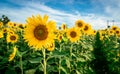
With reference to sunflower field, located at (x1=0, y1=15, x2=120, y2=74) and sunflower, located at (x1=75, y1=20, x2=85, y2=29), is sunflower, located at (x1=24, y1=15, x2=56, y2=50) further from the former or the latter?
sunflower, located at (x1=75, y1=20, x2=85, y2=29)

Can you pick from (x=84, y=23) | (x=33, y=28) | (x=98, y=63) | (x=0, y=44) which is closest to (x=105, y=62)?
(x=98, y=63)

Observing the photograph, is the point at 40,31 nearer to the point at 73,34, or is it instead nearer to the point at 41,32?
the point at 41,32

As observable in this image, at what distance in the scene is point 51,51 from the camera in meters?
4.79

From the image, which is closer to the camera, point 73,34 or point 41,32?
point 41,32

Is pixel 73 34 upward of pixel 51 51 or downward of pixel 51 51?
upward

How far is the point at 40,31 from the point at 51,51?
117 cm

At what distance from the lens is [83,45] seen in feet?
23.0

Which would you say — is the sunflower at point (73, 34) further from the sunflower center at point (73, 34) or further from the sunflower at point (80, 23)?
the sunflower at point (80, 23)

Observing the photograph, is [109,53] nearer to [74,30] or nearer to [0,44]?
[74,30]

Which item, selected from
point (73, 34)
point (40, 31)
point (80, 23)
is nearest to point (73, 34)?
point (73, 34)

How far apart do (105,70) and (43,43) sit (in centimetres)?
545

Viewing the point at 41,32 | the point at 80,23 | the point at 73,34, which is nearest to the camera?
the point at 41,32

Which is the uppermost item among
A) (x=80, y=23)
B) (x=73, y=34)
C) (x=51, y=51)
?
(x=80, y=23)

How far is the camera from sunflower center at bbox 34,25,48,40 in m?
3.64
